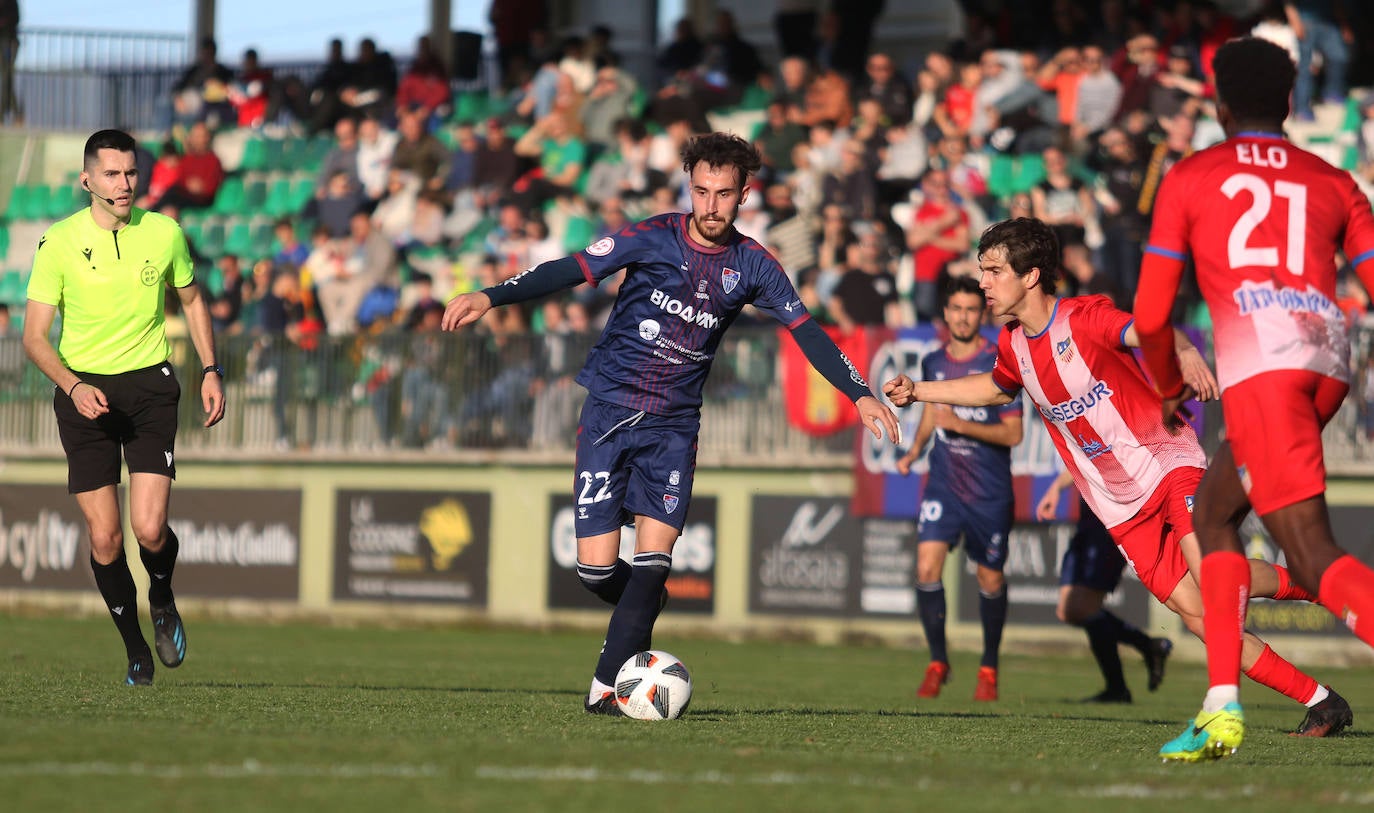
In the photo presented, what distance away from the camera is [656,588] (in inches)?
327

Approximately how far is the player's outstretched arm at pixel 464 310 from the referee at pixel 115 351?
2.12 m

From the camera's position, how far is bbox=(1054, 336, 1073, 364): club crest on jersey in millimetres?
8102

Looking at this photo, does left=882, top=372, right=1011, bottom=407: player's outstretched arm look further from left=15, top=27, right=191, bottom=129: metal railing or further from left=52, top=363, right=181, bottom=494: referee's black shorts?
left=15, top=27, right=191, bottom=129: metal railing

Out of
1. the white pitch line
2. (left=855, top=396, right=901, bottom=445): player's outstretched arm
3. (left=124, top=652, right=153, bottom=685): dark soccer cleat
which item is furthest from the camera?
(left=124, top=652, right=153, bottom=685): dark soccer cleat

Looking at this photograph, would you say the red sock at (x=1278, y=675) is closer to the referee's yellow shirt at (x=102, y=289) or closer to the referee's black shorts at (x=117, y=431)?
the referee's black shorts at (x=117, y=431)

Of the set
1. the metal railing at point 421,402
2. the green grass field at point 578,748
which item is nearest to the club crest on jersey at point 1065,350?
the green grass field at point 578,748

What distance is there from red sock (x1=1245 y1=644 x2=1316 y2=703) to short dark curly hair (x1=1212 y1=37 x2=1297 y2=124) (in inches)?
99.1

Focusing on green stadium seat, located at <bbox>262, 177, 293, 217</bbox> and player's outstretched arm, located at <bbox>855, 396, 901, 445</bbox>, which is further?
green stadium seat, located at <bbox>262, 177, 293, 217</bbox>

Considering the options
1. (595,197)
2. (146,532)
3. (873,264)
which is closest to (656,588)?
(146,532)

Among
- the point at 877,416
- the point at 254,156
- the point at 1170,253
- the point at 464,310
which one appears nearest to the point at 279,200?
the point at 254,156

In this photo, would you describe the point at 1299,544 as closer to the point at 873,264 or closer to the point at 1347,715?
the point at 1347,715

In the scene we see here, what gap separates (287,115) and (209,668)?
1707cm

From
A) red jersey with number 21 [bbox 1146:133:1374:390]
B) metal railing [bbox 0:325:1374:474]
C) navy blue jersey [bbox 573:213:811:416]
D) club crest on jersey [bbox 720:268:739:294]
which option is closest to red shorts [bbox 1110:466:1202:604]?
navy blue jersey [bbox 573:213:811:416]

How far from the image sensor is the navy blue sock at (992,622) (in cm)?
1143
